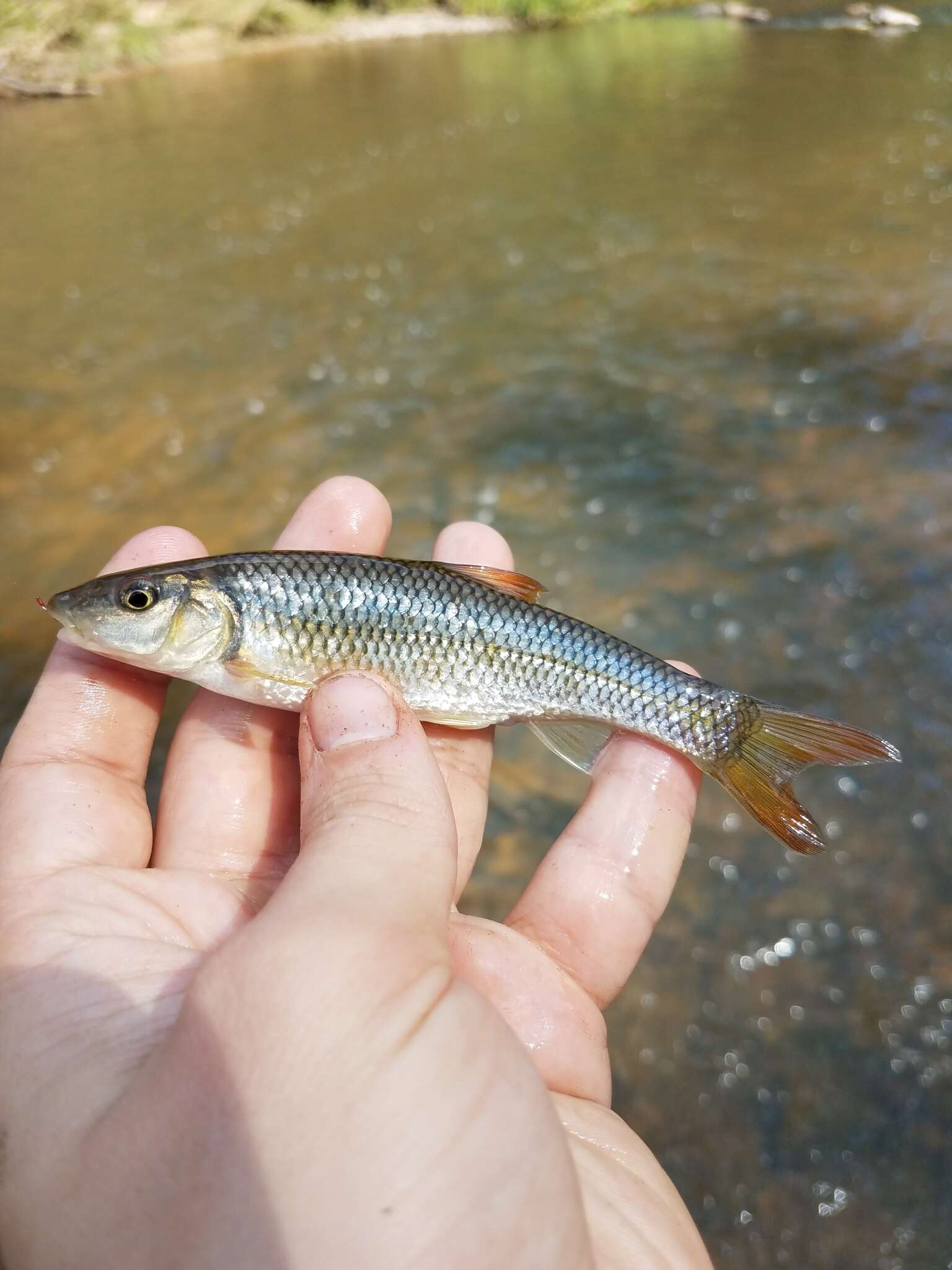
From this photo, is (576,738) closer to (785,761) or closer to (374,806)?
(785,761)

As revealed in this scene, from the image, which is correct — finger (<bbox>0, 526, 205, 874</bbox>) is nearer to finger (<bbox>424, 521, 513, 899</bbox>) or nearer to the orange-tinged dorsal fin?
finger (<bbox>424, 521, 513, 899</bbox>)

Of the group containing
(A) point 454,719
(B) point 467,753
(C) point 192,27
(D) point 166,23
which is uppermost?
(D) point 166,23

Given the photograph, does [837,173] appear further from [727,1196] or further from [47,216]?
[727,1196]

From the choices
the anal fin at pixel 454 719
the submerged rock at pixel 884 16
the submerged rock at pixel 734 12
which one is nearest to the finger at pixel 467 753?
the anal fin at pixel 454 719

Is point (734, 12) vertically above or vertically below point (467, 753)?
above

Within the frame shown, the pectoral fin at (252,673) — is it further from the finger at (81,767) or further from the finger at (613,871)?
the finger at (613,871)

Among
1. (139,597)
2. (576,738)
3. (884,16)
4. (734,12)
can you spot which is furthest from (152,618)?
(734,12)
